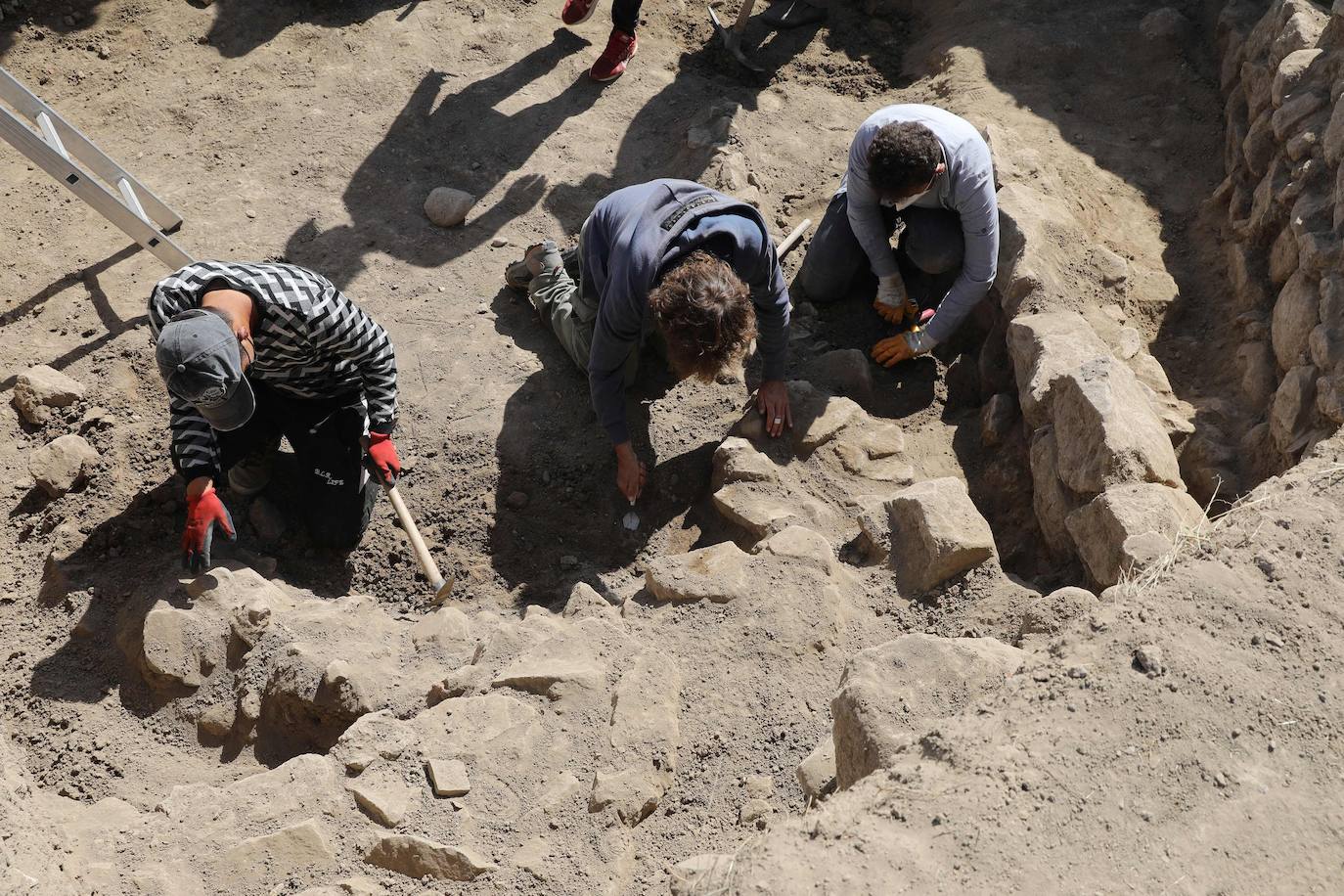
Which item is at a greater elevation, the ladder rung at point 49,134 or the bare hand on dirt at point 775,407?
the ladder rung at point 49,134

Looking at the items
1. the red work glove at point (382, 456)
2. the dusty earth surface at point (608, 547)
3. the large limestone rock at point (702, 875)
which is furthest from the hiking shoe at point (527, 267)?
the large limestone rock at point (702, 875)

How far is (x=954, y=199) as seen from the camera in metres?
3.81

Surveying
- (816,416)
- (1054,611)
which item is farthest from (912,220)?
(1054,611)

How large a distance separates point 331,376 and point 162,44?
3033 millimetres

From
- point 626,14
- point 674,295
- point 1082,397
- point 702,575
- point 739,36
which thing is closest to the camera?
point 674,295

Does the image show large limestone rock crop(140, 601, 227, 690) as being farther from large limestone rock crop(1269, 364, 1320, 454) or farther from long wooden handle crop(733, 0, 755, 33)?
long wooden handle crop(733, 0, 755, 33)

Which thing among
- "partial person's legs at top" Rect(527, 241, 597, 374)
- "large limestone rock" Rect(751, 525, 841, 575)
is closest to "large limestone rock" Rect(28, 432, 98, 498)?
"partial person's legs at top" Rect(527, 241, 597, 374)

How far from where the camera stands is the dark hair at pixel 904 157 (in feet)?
11.5

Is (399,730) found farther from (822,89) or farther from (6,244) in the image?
(822,89)

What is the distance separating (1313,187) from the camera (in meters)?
3.66

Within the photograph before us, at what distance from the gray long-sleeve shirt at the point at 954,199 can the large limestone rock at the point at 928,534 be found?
1010 millimetres

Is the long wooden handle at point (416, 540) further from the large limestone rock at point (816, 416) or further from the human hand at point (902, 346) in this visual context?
the human hand at point (902, 346)

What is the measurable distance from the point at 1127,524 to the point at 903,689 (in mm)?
940

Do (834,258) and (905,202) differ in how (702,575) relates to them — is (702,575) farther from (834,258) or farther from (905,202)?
(834,258)
